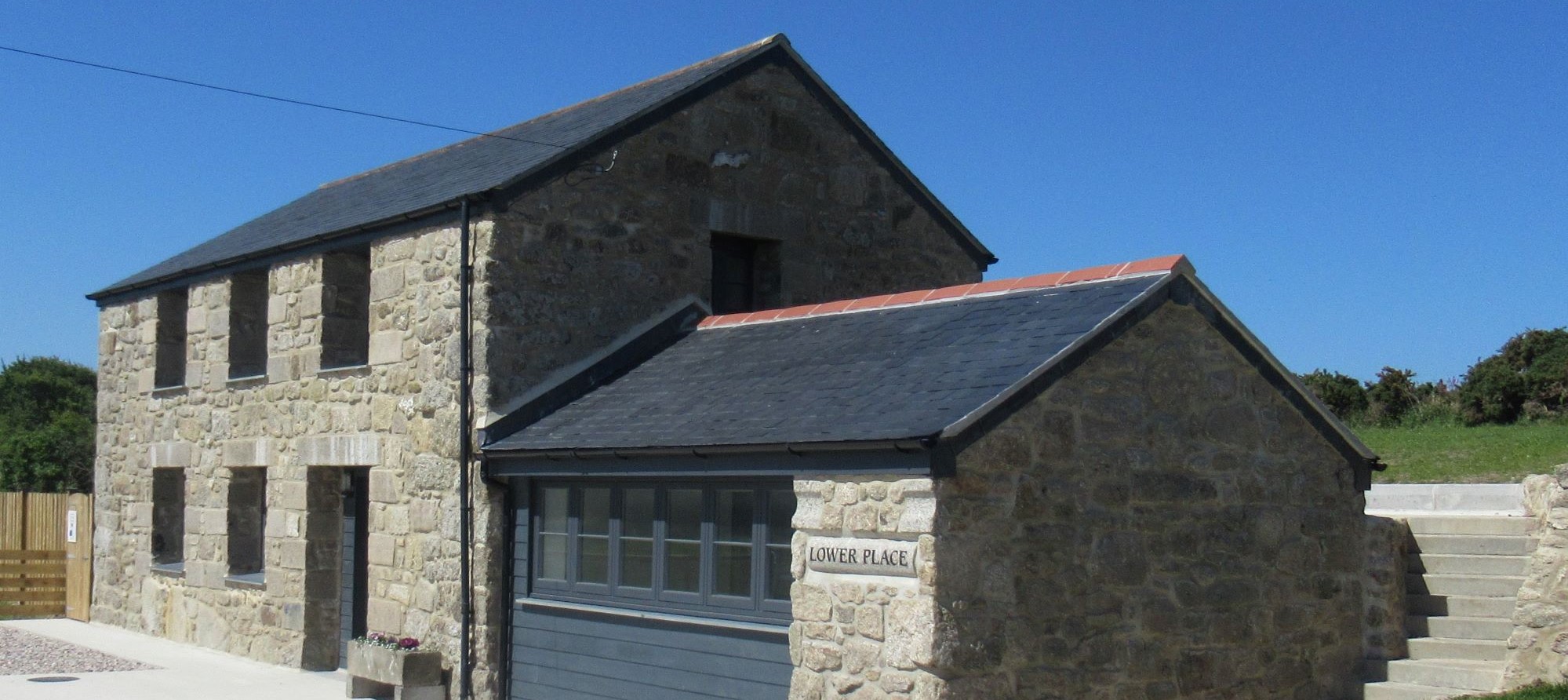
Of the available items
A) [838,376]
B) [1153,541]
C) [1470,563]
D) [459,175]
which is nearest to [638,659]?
[838,376]

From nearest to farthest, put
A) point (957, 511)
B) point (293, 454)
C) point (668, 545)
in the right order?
point (957, 511), point (668, 545), point (293, 454)

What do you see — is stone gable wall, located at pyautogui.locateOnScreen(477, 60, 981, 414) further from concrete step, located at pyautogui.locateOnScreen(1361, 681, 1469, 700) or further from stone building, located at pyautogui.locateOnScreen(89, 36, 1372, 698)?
concrete step, located at pyautogui.locateOnScreen(1361, 681, 1469, 700)

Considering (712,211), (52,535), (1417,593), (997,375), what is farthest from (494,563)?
(52,535)

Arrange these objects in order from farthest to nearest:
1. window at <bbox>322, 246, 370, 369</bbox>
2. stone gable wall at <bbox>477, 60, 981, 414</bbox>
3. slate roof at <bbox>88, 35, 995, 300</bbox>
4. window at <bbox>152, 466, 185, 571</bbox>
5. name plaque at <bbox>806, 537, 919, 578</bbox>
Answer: window at <bbox>152, 466, 185, 571</bbox>, window at <bbox>322, 246, 370, 369</bbox>, slate roof at <bbox>88, 35, 995, 300</bbox>, stone gable wall at <bbox>477, 60, 981, 414</bbox>, name plaque at <bbox>806, 537, 919, 578</bbox>

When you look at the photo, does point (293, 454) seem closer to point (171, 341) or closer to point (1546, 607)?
point (171, 341)

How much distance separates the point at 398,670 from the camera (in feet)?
37.4

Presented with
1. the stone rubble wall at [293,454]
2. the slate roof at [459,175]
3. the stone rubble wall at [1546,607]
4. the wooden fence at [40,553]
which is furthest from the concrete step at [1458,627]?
the wooden fence at [40,553]

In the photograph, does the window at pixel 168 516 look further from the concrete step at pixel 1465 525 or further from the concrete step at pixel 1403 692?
the concrete step at pixel 1465 525

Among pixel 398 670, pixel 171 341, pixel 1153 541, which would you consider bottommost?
pixel 398 670

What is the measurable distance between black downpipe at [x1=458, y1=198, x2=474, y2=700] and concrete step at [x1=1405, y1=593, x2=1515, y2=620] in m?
7.04

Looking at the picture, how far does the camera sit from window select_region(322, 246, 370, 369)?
13516 millimetres

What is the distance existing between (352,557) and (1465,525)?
9.48 metres

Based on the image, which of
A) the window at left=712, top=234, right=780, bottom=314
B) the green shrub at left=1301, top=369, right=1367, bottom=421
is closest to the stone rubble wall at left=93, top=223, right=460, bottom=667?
the window at left=712, top=234, right=780, bottom=314

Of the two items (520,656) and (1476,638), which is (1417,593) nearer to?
→ (1476,638)
